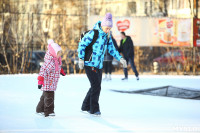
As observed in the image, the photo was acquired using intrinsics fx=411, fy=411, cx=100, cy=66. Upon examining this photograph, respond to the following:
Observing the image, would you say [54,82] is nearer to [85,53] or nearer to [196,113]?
[85,53]

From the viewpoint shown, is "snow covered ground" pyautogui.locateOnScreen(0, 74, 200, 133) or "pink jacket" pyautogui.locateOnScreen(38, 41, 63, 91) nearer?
"snow covered ground" pyautogui.locateOnScreen(0, 74, 200, 133)

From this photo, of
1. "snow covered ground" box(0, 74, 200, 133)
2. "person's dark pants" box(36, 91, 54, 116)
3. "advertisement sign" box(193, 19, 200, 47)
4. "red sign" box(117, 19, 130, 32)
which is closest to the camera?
"snow covered ground" box(0, 74, 200, 133)

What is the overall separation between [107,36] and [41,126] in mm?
1899

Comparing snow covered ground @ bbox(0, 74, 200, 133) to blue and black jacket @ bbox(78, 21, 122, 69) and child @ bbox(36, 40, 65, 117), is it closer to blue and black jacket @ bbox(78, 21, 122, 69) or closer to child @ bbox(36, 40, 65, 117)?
child @ bbox(36, 40, 65, 117)

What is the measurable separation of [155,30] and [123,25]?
1.51 m

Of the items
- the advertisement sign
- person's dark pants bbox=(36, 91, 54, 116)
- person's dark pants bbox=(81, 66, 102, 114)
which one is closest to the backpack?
person's dark pants bbox=(81, 66, 102, 114)

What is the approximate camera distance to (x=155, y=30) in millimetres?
18219

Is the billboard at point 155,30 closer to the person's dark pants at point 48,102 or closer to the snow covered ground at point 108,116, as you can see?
the snow covered ground at point 108,116

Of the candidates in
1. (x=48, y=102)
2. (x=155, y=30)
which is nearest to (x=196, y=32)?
(x=155, y=30)

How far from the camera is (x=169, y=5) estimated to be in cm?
3741

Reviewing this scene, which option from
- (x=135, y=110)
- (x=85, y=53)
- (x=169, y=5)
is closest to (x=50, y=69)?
(x=85, y=53)

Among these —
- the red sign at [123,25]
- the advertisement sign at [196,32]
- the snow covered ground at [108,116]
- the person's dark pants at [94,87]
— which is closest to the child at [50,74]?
the snow covered ground at [108,116]

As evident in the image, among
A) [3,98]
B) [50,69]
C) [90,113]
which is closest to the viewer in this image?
[50,69]

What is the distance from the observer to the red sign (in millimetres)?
17672
